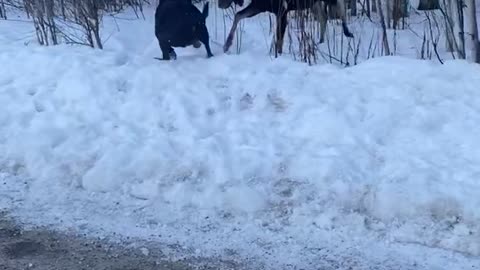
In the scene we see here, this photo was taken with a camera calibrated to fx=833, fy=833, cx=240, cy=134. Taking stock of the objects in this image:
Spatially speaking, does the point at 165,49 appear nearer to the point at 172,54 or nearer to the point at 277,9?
the point at 172,54

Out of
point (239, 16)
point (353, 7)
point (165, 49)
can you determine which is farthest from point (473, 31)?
point (165, 49)

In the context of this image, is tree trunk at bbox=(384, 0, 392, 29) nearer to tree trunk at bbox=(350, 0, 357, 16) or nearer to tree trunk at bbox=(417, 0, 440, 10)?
tree trunk at bbox=(350, 0, 357, 16)

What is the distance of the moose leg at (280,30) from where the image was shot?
8695mm

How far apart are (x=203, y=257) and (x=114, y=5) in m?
7.13

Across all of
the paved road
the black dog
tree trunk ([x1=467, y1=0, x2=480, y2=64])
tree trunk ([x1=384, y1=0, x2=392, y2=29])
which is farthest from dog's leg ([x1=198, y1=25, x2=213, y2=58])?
the paved road

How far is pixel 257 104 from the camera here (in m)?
A: 7.28

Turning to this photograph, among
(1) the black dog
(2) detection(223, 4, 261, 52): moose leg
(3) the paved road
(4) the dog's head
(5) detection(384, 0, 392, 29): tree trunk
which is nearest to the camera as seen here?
(3) the paved road

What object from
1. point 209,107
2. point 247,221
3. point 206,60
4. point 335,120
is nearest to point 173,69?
point 206,60

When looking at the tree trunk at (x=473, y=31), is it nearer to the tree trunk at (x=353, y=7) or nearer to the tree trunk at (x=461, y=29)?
the tree trunk at (x=461, y=29)

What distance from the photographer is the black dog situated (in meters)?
8.60

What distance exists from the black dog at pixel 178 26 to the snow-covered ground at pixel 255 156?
0.24 m

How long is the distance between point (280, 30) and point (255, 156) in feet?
9.20

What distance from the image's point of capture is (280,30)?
8750 millimetres

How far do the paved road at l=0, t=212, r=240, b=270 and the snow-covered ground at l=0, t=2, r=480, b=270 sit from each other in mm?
177
